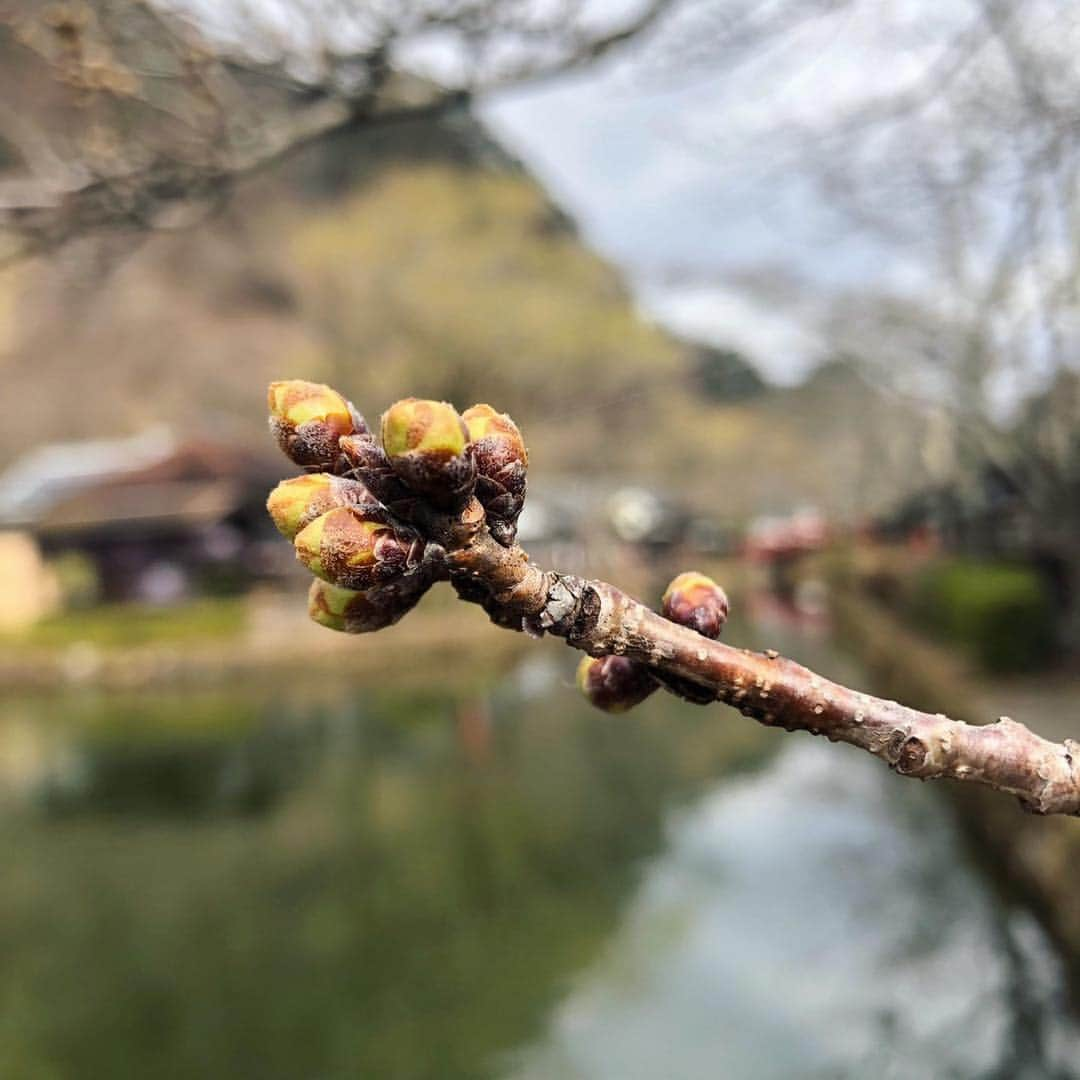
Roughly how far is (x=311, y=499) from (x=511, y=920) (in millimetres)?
9640

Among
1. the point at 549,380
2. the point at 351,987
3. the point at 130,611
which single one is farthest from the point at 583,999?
the point at 549,380

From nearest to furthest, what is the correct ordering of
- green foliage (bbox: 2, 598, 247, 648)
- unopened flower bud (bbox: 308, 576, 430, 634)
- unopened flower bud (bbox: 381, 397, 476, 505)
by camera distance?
1. unopened flower bud (bbox: 381, 397, 476, 505)
2. unopened flower bud (bbox: 308, 576, 430, 634)
3. green foliage (bbox: 2, 598, 247, 648)

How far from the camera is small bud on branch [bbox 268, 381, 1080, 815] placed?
2.87 ft

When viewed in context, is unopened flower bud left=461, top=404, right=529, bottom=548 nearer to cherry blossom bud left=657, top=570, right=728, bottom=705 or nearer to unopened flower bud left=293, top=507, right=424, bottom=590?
unopened flower bud left=293, top=507, right=424, bottom=590

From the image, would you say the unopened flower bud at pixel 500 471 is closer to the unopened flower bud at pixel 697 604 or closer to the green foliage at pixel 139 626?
the unopened flower bud at pixel 697 604

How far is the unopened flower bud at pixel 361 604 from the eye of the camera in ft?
3.12

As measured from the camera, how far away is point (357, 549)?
893 millimetres

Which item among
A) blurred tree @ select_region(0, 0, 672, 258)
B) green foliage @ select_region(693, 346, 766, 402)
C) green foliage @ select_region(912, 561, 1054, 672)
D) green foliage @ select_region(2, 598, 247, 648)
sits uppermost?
blurred tree @ select_region(0, 0, 672, 258)

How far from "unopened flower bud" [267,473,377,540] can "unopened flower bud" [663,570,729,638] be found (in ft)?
1.14

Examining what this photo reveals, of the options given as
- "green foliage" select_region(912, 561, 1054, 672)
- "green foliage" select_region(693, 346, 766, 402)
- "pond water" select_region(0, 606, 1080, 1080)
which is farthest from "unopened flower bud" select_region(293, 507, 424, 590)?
"green foliage" select_region(693, 346, 766, 402)

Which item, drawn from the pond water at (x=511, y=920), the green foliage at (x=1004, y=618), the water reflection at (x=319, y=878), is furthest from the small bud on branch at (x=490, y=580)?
the green foliage at (x=1004, y=618)

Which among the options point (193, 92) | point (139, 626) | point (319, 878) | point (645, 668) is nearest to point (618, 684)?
point (645, 668)

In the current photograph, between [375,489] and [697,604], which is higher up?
[375,489]

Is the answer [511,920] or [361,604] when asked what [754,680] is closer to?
[361,604]
